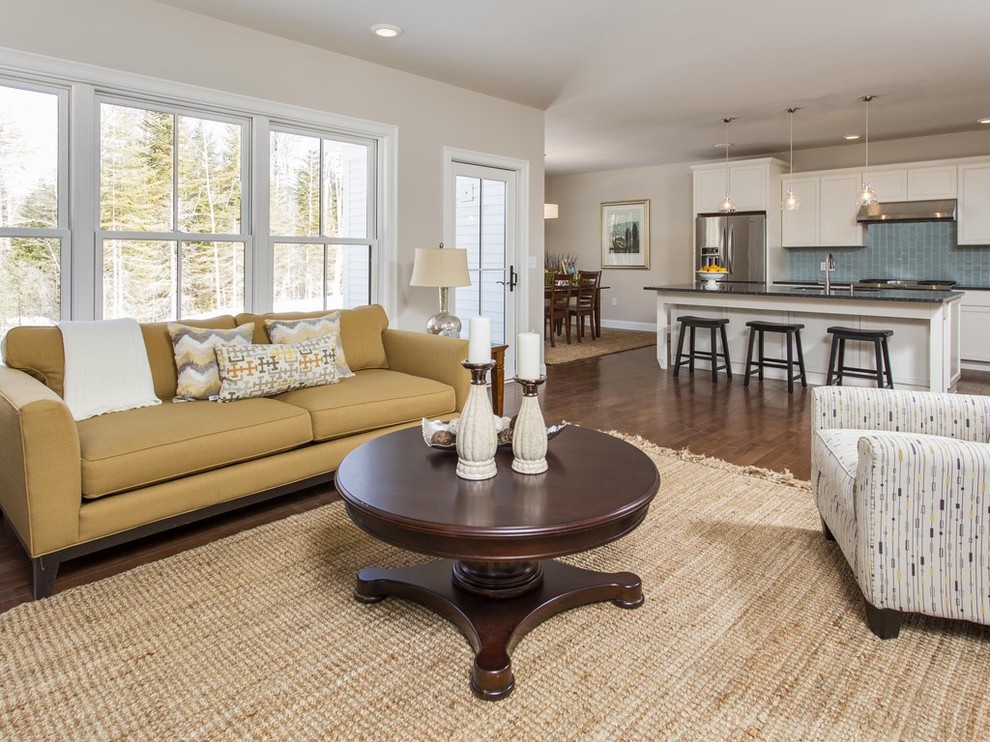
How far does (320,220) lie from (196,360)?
1.71 m

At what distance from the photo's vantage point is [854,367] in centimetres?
571

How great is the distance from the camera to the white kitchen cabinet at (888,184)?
725 centimetres

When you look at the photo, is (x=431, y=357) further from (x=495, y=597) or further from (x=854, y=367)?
(x=854, y=367)

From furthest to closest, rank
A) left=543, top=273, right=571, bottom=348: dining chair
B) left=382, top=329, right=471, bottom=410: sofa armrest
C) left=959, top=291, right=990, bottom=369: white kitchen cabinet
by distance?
left=543, top=273, right=571, bottom=348: dining chair → left=959, top=291, right=990, bottom=369: white kitchen cabinet → left=382, top=329, right=471, bottom=410: sofa armrest

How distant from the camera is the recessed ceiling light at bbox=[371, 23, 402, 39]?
3951mm

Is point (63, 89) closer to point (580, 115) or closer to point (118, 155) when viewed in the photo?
point (118, 155)

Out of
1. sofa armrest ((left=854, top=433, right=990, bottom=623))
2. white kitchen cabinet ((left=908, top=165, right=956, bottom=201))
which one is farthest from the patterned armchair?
white kitchen cabinet ((left=908, top=165, right=956, bottom=201))

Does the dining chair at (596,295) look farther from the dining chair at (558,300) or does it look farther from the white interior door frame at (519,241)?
the white interior door frame at (519,241)

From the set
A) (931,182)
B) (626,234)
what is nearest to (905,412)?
(931,182)

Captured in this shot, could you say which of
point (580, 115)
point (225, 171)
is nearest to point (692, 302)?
point (580, 115)

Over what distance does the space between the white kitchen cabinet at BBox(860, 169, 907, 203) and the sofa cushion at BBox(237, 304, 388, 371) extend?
6056mm

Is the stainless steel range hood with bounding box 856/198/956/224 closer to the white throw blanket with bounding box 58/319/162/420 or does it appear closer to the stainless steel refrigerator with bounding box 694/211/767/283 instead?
the stainless steel refrigerator with bounding box 694/211/767/283

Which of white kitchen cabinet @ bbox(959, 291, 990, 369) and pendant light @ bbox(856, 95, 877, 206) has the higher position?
pendant light @ bbox(856, 95, 877, 206)

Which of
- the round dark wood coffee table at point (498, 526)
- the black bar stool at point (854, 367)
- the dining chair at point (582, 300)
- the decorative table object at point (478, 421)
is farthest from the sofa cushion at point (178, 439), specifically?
the dining chair at point (582, 300)
